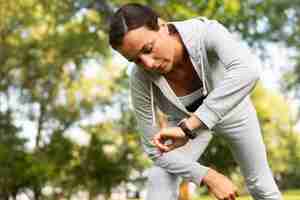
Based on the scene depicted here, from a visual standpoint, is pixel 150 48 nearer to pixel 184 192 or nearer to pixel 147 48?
pixel 147 48

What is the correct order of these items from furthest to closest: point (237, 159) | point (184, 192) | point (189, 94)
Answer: point (184, 192) → point (237, 159) → point (189, 94)

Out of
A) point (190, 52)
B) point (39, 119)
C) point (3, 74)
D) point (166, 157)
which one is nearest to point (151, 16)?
point (190, 52)

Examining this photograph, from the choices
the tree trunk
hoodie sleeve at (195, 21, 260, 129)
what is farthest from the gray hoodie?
the tree trunk

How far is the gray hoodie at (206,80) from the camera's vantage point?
6.51 feet

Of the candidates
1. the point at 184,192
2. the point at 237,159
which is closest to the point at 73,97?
the point at 184,192

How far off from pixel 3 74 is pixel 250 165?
15969mm

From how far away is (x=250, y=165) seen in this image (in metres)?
2.42

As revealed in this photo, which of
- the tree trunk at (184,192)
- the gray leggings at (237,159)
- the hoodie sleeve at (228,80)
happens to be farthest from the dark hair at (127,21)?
the tree trunk at (184,192)

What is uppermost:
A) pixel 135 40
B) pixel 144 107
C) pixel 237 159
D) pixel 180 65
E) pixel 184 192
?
pixel 135 40

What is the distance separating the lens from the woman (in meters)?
1.97

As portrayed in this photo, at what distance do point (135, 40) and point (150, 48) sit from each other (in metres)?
0.07

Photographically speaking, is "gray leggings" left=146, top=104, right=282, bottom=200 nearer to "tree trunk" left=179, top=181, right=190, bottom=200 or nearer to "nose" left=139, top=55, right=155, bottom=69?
"nose" left=139, top=55, right=155, bottom=69

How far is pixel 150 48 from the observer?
77.5 inches

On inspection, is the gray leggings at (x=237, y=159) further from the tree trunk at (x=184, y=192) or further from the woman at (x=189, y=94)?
the tree trunk at (x=184, y=192)
